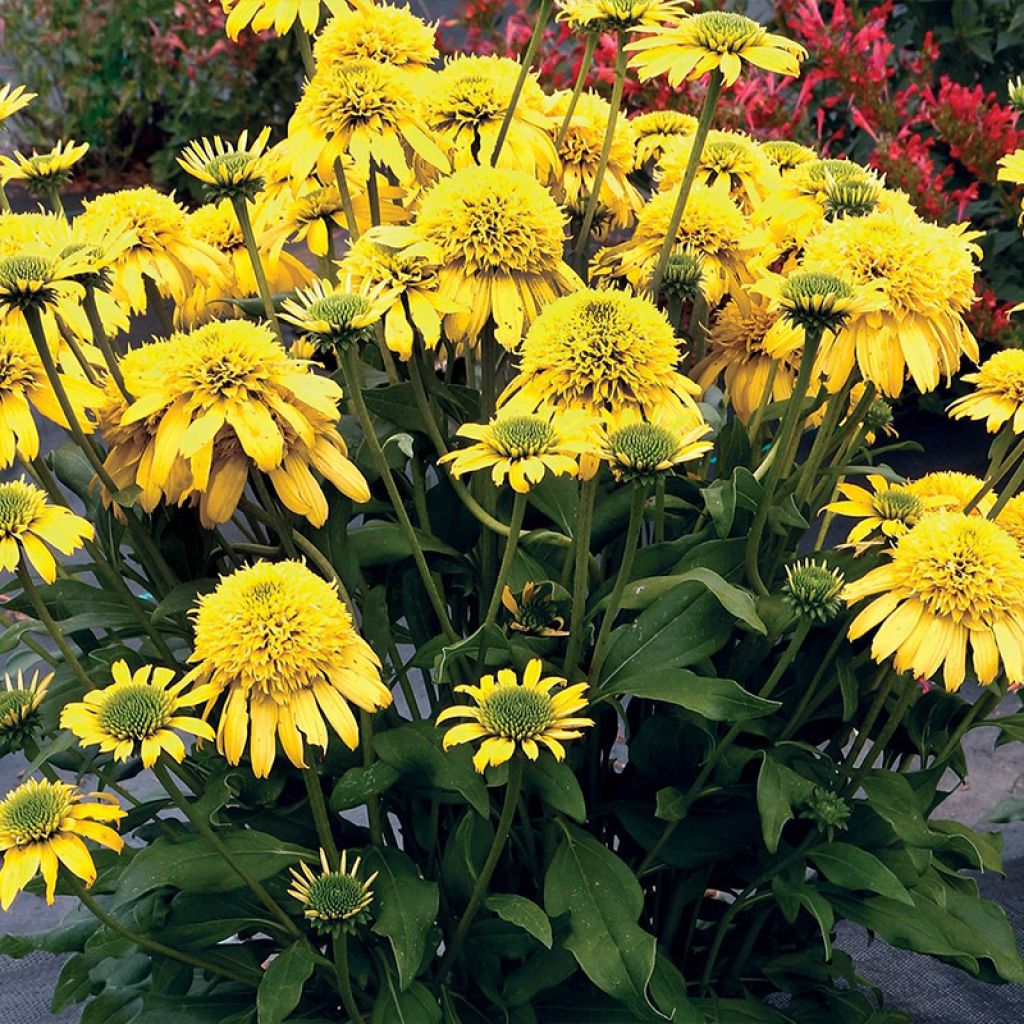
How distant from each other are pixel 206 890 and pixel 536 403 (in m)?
0.45

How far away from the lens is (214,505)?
1.01 m

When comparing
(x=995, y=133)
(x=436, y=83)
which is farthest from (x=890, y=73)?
(x=436, y=83)

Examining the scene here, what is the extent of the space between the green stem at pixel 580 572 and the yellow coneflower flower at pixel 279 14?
413mm

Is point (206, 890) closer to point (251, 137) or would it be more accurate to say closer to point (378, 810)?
point (378, 810)

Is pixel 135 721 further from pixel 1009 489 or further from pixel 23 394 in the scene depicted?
pixel 1009 489

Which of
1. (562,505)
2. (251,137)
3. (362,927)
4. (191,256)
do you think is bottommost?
(251,137)

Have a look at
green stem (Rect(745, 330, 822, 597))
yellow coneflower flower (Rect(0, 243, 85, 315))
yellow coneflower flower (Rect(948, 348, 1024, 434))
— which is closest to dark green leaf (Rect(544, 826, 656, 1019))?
green stem (Rect(745, 330, 822, 597))

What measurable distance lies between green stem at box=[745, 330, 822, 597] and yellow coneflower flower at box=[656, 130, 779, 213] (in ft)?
0.87

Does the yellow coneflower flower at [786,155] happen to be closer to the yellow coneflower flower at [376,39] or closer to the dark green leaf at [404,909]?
the yellow coneflower flower at [376,39]

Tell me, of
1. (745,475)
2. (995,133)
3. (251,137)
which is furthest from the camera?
(251,137)

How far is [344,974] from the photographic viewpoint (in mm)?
1107

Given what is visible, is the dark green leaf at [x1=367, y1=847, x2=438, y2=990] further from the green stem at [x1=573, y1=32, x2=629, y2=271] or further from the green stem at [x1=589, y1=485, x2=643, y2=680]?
the green stem at [x1=573, y1=32, x2=629, y2=271]

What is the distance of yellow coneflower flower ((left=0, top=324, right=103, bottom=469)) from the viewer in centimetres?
103

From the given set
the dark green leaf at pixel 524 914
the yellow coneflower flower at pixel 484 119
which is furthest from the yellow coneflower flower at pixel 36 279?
the dark green leaf at pixel 524 914
